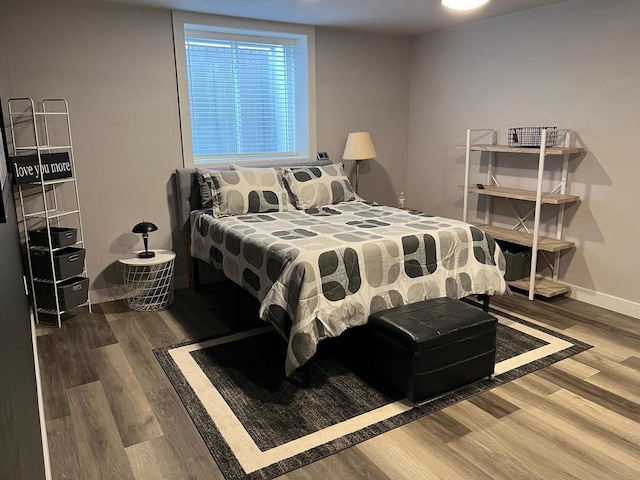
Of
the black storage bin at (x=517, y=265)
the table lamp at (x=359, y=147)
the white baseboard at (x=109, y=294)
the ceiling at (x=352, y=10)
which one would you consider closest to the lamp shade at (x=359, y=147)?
the table lamp at (x=359, y=147)

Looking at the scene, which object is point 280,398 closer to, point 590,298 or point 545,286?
point 545,286

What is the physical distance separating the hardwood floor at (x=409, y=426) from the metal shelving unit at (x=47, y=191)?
1.19 feet

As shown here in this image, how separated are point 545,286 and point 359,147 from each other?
80.2 inches

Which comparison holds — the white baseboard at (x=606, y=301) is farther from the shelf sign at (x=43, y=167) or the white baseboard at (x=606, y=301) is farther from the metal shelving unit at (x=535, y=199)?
the shelf sign at (x=43, y=167)

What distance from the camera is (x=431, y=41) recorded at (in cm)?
481

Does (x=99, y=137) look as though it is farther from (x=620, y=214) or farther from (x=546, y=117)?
(x=620, y=214)

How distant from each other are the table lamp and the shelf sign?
240 centimetres

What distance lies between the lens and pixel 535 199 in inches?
145

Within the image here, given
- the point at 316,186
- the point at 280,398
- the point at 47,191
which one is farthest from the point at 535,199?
the point at 47,191

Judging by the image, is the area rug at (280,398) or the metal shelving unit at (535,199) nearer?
the area rug at (280,398)

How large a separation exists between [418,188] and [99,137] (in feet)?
10.5

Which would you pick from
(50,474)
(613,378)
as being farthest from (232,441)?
(613,378)

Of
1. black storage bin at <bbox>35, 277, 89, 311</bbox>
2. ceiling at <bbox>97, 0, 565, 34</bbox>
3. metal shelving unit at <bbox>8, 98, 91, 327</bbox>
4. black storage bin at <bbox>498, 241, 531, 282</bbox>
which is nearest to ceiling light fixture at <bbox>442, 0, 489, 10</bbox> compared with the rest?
ceiling at <bbox>97, 0, 565, 34</bbox>

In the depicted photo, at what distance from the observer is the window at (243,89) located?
13.3 feet
